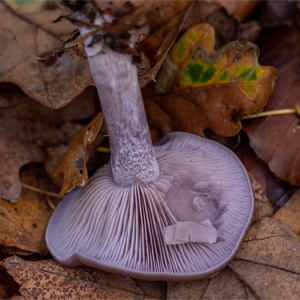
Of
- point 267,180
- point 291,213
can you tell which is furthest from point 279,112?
point 291,213

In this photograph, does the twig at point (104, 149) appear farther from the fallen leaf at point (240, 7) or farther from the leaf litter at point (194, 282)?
the fallen leaf at point (240, 7)

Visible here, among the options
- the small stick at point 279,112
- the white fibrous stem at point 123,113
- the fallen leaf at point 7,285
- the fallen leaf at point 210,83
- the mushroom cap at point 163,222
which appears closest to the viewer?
the white fibrous stem at point 123,113

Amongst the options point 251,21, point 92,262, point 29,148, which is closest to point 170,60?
point 251,21

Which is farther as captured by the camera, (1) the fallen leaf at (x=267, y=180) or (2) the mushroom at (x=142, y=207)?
(1) the fallen leaf at (x=267, y=180)

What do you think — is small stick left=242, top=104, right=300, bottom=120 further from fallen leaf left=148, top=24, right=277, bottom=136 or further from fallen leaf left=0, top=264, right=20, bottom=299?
fallen leaf left=0, top=264, right=20, bottom=299

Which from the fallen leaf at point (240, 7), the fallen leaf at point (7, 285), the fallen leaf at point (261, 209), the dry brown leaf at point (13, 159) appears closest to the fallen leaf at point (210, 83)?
the fallen leaf at point (240, 7)

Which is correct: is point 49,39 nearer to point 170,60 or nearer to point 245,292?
point 170,60
